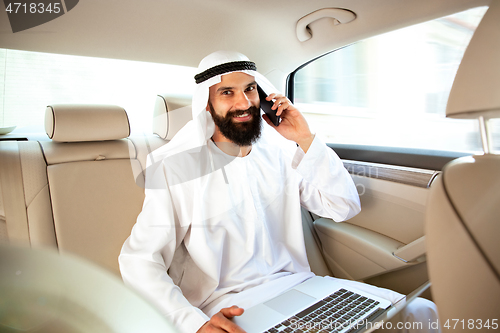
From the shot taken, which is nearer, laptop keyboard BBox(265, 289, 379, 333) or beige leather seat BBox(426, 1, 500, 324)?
beige leather seat BBox(426, 1, 500, 324)

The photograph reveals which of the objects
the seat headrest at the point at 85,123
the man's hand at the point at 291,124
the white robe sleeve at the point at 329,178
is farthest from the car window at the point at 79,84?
the white robe sleeve at the point at 329,178

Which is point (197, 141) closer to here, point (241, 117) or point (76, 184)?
point (241, 117)

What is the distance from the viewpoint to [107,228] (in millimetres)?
1536

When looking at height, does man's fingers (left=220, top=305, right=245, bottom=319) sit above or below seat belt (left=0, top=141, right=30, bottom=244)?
below

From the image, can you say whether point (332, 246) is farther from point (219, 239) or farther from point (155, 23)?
point (155, 23)

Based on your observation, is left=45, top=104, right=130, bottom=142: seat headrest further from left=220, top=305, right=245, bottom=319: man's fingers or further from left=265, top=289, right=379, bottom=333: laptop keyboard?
left=265, top=289, right=379, bottom=333: laptop keyboard

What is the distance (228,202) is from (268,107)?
1.77ft

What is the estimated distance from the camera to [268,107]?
5.70 ft

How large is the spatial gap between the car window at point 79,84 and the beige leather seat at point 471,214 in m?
1.44

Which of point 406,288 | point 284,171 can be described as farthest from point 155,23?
point 406,288

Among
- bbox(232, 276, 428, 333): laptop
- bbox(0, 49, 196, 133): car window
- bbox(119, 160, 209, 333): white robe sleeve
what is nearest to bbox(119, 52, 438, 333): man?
bbox(119, 160, 209, 333): white robe sleeve

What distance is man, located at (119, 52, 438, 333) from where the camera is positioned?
1.39 meters

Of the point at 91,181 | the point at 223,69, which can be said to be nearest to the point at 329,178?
the point at 223,69

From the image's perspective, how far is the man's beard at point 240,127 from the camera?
5.37 ft
